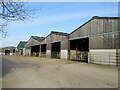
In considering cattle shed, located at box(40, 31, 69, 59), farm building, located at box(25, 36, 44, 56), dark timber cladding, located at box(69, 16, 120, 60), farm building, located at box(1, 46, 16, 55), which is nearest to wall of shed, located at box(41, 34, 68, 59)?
cattle shed, located at box(40, 31, 69, 59)

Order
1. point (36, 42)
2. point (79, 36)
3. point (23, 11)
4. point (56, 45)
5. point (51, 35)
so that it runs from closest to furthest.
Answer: point (23, 11)
point (79, 36)
point (51, 35)
point (56, 45)
point (36, 42)

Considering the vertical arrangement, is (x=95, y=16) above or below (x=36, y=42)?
above

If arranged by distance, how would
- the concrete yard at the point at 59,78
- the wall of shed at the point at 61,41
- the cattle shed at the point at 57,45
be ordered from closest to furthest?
1. the concrete yard at the point at 59,78
2. the wall of shed at the point at 61,41
3. the cattle shed at the point at 57,45

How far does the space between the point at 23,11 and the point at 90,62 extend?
11.4 metres

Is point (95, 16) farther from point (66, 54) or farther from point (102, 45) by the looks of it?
point (66, 54)

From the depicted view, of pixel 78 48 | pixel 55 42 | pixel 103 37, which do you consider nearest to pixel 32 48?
pixel 55 42

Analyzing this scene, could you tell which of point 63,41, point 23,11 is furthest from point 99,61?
point 23,11

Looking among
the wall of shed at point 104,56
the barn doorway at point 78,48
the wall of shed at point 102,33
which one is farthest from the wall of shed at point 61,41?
the wall of shed at point 104,56

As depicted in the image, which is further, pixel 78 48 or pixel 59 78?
pixel 78 48

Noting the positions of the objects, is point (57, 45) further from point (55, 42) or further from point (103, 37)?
point (103, 37)

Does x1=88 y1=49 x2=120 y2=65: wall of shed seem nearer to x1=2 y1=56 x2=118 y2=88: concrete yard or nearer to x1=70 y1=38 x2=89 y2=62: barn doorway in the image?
x1=2 y1=56 x2=118 y2=88: concrete yard

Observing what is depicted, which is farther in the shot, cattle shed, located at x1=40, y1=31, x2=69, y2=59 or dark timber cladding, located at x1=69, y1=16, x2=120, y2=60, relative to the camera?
cattle shed, located at x1=40, y1=31, x2=69, y2=59

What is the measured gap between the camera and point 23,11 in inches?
301

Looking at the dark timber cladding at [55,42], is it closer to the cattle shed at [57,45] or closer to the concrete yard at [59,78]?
the cattle shed at [57,45]
